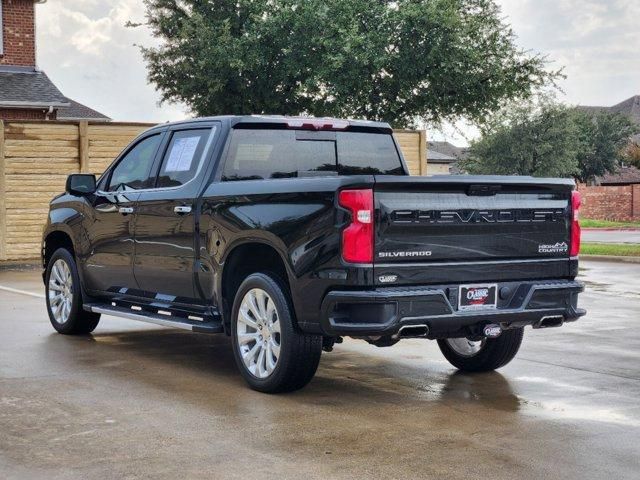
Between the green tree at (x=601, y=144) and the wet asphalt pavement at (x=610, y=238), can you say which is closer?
the wet asphalt pavement at (x=610, y=238)


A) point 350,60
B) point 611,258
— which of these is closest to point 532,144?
point 350,60

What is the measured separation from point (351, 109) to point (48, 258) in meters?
30.3

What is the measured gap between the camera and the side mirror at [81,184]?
31.5ft

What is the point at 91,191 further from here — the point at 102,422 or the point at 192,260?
the point at 102,422

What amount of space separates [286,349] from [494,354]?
1997 mm

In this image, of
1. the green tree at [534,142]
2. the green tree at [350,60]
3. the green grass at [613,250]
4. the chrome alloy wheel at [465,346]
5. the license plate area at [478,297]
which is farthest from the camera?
the green tree at [534,142]

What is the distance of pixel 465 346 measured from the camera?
841cm

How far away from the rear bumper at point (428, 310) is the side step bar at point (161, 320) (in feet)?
4.57

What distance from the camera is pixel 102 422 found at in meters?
6.38

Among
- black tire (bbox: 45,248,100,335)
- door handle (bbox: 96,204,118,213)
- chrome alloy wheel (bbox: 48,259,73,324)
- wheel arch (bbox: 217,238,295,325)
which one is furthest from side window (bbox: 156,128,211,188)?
chrome alloy wheel (bbox: 48,259,73,324)

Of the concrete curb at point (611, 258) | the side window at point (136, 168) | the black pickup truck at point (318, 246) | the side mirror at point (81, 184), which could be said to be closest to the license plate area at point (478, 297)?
the black pickup truck at point (318, 246)

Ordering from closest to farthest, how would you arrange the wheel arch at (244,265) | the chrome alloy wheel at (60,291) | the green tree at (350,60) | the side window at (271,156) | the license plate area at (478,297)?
1. the license plate area at (478,297)
2. the wheel arch at (244,265)
3. the side window at (271,156)
4. the chrome alloy wheel at (60,291)
5. the green tree at (350,60)

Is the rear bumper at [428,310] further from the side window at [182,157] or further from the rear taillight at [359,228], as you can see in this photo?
the side window at [182,157]

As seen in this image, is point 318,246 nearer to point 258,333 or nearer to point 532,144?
point 258,333
